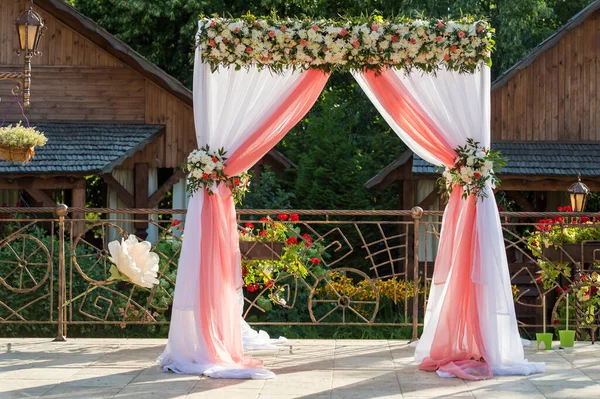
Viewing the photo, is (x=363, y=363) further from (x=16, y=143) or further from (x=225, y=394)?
Answer: (x=16, y=143)

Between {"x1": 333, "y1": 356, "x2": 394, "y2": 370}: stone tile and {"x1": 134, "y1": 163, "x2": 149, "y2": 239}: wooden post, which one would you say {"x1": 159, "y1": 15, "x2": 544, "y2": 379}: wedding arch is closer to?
{"x1": 333, "y1": 356, "x2": 394, "y2": 370}: stone tile

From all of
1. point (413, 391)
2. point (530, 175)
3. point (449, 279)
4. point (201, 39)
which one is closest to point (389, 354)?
point (449, 279)

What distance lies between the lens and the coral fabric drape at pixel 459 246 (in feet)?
24.5

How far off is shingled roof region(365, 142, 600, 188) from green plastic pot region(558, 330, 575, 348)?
21.2 feet

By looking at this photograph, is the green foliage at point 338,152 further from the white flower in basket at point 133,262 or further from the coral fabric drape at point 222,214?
the coral fabric drape at point 222,214

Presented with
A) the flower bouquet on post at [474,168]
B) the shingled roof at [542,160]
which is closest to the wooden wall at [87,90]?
the shingled roof at [542,160]

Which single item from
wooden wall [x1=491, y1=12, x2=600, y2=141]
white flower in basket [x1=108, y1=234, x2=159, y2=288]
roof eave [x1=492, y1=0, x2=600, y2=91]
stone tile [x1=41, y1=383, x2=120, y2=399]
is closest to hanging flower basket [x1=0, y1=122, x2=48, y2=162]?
white flower in basket [x1=108, y1=234, x2=159, y2=288]

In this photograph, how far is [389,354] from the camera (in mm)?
8227

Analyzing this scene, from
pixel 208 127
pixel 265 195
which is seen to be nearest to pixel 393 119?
pixel 208 127

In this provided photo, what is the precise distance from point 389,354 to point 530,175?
765cm

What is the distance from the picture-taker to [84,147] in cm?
1488

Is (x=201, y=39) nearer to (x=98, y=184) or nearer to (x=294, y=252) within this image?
(x=294, y=252)

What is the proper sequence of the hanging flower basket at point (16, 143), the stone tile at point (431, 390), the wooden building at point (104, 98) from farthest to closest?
the wooden building at point (104, 98) < the hanging flower basket at point (16, 143) < the stone tile at point (431, 390)

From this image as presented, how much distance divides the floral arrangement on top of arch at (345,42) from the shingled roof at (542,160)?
7.28 metres
